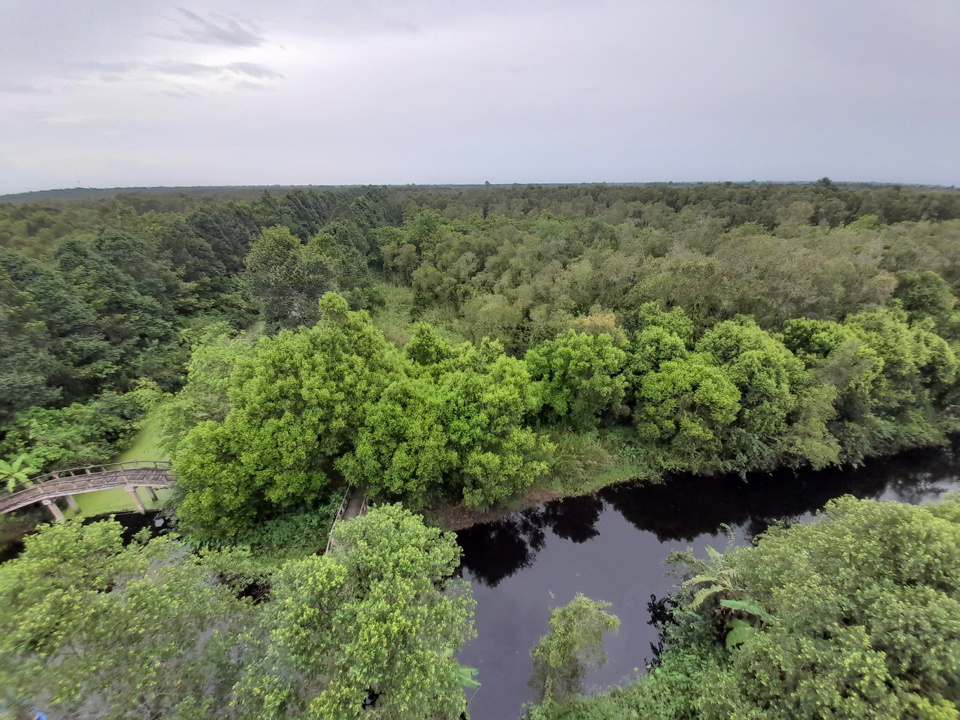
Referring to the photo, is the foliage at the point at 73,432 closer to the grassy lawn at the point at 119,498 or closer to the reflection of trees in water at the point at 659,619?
the grassy lawn at the point at 119,498

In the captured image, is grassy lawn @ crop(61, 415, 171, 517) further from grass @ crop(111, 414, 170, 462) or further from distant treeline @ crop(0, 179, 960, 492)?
distant treeline @ crop(0, 179, 960, 492)

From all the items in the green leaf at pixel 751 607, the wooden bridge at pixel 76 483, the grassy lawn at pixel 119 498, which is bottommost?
the grassy lawn at pixel 119 498

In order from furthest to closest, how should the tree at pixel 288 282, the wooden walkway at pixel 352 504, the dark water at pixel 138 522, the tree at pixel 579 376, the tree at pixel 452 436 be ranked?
1. the tree at pixel 288 282
2. the tree at pixel 579 376
3. the dark water at pixel 138 522
4. the wooden walkway at pixel 352 504
5. the tree at pixel 452 436

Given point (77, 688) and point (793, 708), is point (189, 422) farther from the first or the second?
point (793, 708)

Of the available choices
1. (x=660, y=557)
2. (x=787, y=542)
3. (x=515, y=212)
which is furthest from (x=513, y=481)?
(x=515, y=212)

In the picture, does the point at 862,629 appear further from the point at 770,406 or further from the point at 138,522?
the point at 138,522

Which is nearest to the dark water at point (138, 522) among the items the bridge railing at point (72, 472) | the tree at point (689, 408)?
the bridge railing at point (72, 472)
